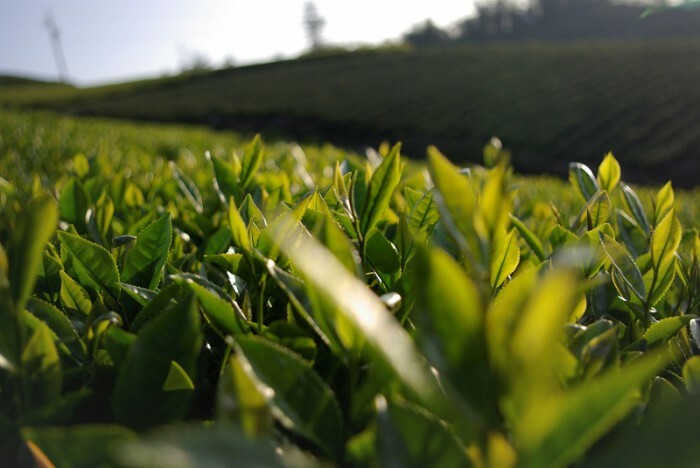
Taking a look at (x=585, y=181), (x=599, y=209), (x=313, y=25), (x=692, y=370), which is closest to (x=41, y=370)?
(x=692, y=370)

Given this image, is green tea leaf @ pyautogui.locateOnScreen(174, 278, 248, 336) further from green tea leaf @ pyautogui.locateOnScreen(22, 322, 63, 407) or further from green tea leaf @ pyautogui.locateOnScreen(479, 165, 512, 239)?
green tea leaf @ pyautogui.locateOnScreen(479, 165, 512, 239)

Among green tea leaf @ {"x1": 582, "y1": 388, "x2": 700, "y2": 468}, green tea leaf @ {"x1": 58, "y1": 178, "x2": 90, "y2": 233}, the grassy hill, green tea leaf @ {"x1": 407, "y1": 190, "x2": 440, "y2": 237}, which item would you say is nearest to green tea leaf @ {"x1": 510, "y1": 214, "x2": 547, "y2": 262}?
green tea leaf @ {"x1": 407, "y1": 190, "x2": 440, "y2": 237}

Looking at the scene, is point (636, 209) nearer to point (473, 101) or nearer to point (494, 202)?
point (494, 202)

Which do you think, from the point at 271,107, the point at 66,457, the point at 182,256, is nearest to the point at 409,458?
the point at 66,457

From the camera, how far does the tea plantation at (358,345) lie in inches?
13.9

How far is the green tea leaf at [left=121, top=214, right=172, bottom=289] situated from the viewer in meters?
0.84

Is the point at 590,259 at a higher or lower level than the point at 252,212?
lower

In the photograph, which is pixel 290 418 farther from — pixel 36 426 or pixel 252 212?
pixel 252 212

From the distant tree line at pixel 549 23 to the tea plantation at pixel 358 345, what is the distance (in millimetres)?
80511

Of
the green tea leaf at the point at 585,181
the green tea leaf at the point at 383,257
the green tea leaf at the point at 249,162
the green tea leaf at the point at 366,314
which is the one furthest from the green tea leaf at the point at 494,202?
the green tea leaf at the point at 249,162

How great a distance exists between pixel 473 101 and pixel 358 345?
30.6 meters

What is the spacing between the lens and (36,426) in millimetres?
578

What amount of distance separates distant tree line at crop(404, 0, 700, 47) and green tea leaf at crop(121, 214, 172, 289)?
80560 millimetres

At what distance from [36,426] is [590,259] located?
0.73 m
